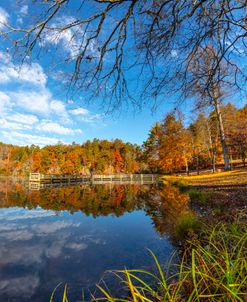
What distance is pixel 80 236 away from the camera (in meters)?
7.50

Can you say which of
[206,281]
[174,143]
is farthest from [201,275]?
[174,143]

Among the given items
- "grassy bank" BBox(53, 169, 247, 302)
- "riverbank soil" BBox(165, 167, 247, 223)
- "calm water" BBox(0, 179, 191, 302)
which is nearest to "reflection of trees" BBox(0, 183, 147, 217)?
"calm water" BBox(0, 179, 191, 302)

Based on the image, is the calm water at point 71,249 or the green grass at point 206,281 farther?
the calm water at point 71,249

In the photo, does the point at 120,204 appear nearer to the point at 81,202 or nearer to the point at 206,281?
the point at 81,202

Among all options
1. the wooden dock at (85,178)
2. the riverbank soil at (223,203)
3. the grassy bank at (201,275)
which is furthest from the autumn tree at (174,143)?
the grassy bank at (201,275)

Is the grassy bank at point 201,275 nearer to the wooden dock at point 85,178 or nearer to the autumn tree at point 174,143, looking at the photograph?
the autumn tree at point 174,143

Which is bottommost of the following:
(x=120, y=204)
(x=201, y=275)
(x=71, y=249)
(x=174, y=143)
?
(x=71, y=249)

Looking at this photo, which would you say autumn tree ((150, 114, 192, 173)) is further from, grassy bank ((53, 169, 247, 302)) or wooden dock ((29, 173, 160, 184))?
grassy bank ((53, 169, 247, 302))

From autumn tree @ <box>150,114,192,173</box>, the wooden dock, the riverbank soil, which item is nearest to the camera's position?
the riverbank soil

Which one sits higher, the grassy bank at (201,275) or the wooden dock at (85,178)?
the wooden dock at (85,178)

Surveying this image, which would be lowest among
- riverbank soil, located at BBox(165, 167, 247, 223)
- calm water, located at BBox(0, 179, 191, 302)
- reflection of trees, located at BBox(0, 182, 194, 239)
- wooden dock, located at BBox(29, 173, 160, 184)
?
calm water, located at BBox(0, 179, 191, 302)

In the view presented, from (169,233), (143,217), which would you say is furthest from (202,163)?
(169,233)

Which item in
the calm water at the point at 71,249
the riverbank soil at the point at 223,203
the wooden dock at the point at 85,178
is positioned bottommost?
the calm water at the point at 71,249

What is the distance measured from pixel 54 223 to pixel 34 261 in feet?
13.4
